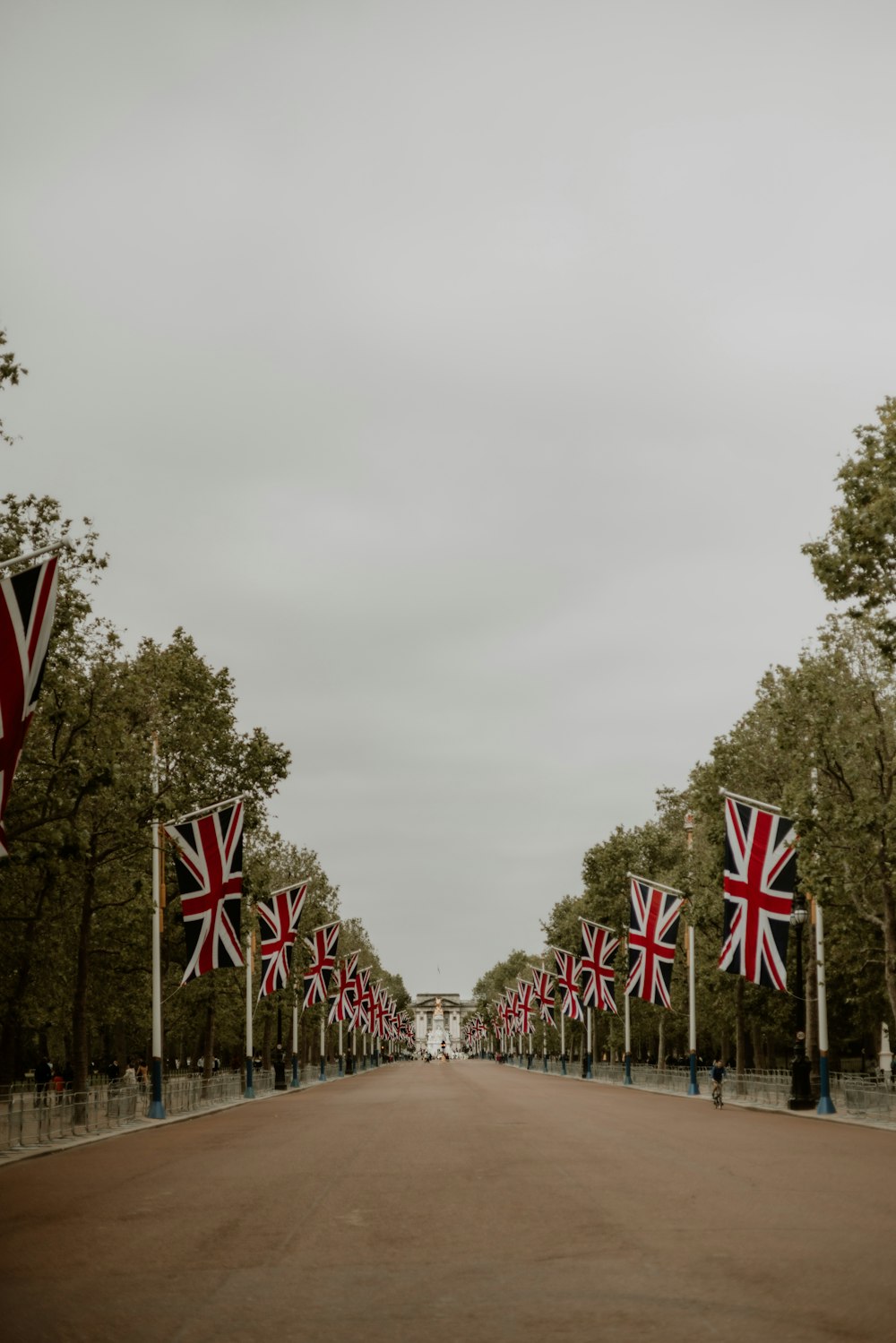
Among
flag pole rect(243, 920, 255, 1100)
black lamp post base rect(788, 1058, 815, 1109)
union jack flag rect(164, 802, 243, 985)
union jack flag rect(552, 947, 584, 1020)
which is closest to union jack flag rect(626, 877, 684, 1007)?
black lamp post base rect(788, 1058, 815, 1109)

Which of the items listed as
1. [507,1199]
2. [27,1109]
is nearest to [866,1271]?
[507,1199]

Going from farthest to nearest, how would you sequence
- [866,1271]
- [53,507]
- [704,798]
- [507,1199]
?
[704,798], [53,507], [507,1199], [866,1271]

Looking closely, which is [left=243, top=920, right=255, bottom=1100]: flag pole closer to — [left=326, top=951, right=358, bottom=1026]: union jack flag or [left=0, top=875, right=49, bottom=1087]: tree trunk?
[left=0, top=875, right=49, bottom=1087]: tree trunk

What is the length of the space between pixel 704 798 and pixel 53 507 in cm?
3541

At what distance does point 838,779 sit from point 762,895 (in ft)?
22.6

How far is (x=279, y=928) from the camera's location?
5612 cm

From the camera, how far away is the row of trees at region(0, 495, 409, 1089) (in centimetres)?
3212

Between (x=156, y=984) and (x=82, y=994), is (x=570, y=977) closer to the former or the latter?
(x=156, y=984)

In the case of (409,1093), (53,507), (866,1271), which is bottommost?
(409,1093)

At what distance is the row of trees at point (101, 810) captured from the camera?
32125 millimetres

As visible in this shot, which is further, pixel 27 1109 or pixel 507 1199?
pixel 27 1109

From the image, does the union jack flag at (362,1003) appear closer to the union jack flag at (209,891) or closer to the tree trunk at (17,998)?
the tree trunk at (17,998)

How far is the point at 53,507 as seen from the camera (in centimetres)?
3144

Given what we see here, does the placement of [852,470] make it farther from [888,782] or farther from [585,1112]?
[585,1112]
